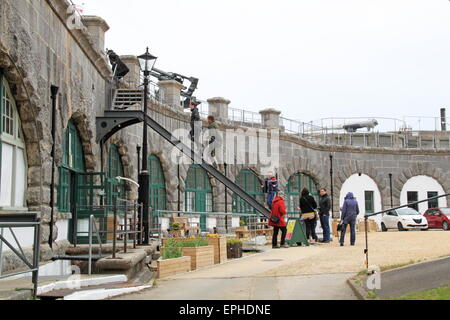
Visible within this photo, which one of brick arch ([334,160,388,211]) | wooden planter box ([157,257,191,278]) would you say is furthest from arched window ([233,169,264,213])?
wooden planter box ([157,257,191,278])

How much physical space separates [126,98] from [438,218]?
19169 millimetres

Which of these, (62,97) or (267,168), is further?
(267,168)

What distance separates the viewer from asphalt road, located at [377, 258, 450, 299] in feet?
25.2

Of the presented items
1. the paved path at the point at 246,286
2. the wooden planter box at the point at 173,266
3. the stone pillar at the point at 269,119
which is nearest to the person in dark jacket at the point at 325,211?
the paved path at the point at 246,286

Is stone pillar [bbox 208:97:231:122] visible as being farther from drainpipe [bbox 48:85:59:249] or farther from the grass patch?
the grass patch

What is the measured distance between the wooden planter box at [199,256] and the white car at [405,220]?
65.1 feet

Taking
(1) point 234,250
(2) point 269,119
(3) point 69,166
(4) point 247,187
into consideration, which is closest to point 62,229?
(3) point 69,166

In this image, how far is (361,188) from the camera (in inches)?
1511

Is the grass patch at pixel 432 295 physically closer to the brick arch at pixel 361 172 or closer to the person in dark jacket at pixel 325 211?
the person in dark jacket at pixel 325 211

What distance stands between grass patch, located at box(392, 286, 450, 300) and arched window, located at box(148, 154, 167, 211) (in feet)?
59.0

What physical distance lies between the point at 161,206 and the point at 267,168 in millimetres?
8821
